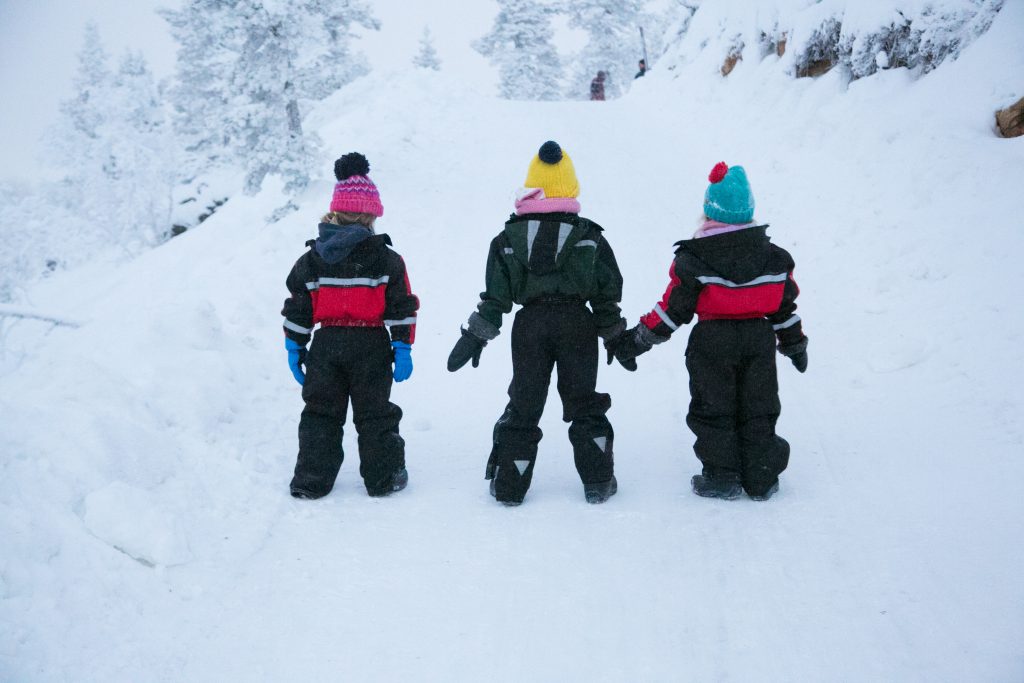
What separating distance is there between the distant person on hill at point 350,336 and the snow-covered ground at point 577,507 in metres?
0.25

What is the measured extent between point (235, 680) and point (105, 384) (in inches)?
92.3

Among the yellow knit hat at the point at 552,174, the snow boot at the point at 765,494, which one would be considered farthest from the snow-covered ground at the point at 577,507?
the yellow knit hat at the point at 552,174

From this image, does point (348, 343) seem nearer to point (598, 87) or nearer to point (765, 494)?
point (765, 494)

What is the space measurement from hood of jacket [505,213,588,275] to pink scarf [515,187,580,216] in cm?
4

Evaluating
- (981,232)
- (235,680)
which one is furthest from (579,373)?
(981,232)

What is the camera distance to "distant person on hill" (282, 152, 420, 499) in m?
3.93

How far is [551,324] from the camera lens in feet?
12.8

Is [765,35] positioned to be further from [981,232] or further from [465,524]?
[465,524]

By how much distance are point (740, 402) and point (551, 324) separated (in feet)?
4.08

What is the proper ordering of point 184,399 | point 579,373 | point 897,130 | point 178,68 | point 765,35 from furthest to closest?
point 178,68 → point 765,35 → point 897,130 → point 184,399 → point 579,373

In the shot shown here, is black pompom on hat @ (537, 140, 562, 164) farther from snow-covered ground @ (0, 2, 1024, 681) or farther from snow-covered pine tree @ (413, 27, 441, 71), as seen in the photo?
snow-covered pine tree @ (413, 27, 441, 71)

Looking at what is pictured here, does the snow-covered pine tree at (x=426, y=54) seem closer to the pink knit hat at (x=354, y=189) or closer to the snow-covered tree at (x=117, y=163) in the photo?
the snow-covered tree at (x=117, y=163)

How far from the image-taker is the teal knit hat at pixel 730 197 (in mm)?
3721

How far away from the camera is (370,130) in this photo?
15.4 meters
